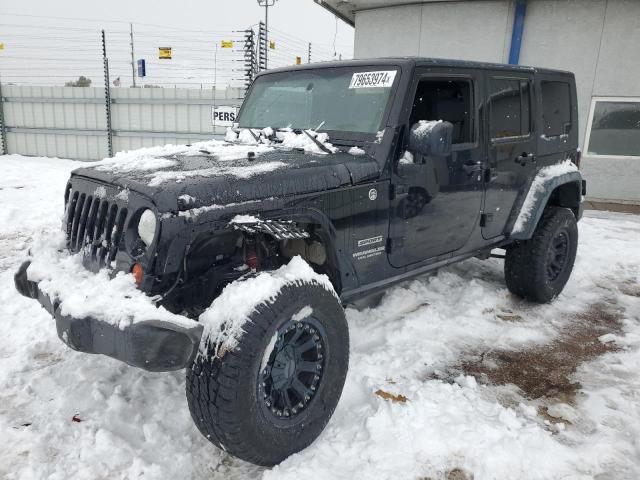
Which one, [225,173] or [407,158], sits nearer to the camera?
[225,173]

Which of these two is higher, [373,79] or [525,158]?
[373,79]

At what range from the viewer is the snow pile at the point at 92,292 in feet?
6.46

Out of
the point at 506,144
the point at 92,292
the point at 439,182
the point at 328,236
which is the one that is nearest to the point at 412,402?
the point at 328,236

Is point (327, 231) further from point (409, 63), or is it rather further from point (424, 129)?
point (409, 63)

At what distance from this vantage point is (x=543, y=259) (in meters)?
4.15

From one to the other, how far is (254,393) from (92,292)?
809 millimetres

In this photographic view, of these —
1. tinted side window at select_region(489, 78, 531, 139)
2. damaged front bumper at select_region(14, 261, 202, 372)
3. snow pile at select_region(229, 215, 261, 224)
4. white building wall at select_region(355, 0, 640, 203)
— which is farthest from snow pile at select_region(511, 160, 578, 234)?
white building wall at select_region(355, 0, 640, 203)

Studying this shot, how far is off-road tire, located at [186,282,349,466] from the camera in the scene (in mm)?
2027

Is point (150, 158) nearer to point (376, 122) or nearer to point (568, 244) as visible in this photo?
point (376, 122)

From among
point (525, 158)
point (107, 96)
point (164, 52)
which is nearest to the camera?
point (525, 158)

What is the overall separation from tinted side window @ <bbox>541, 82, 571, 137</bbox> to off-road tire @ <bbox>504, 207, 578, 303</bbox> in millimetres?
691

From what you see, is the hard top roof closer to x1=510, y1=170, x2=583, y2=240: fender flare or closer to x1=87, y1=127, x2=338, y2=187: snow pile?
x1=87, y1=127, x2=338, y2=187: snow pile

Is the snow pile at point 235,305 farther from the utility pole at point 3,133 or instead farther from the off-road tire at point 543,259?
the utility pole at point 3,133

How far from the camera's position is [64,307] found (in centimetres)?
208
